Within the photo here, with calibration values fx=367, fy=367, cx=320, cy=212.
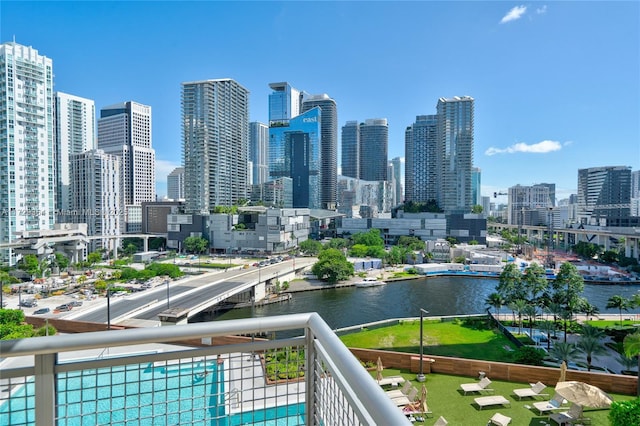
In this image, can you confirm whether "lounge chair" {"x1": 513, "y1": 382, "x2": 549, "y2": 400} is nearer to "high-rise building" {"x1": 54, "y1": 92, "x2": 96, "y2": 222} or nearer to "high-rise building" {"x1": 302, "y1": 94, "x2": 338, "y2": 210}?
"high-rise building" {"x1": 54, "y1": 92, "x2": 96, "y2": 222}

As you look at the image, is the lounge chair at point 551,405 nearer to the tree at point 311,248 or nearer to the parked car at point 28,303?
the parked car at point 28,303

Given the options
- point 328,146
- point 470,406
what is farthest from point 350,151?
point 470,406

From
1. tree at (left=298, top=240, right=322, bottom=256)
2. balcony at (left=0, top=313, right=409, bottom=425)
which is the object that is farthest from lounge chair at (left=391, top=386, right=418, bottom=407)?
tree at (left=298, top=240, right=322, bottom=256)

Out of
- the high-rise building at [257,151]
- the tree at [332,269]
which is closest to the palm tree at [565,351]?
Result: the tree at [332,269]

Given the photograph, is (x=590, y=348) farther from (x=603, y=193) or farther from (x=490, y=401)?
(x=603, y=193)

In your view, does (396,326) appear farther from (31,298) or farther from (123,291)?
(31,298)

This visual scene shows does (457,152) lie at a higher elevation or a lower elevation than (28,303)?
higher

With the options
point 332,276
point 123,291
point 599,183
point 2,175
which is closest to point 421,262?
point 332,276

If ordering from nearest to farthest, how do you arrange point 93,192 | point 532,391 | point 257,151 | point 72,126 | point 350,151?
point 532,391 < point 93,192 < point 72,126 < point 350,151 < point 257,151
